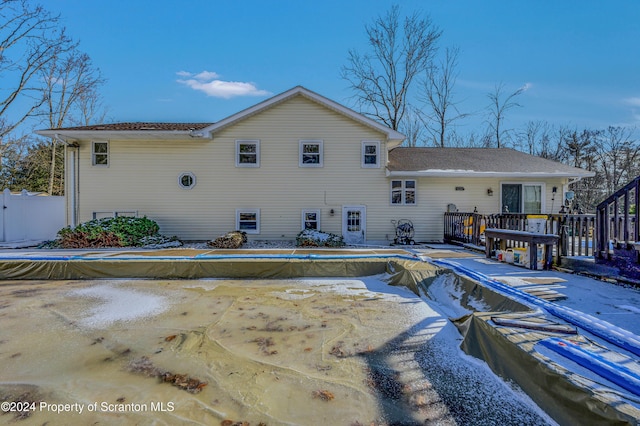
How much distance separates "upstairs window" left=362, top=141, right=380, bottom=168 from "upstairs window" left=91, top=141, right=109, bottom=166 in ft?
27.7

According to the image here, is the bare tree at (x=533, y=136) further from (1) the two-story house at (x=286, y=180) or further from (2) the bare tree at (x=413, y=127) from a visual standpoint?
(1) the two-story house at (x=286, y=180)

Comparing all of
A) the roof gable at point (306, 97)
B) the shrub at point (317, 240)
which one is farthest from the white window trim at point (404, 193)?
the shrub at point (317, 240)

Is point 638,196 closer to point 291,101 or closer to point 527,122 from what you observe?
point 291,101

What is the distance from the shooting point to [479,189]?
1093 cm

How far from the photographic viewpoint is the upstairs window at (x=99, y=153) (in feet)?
34.5

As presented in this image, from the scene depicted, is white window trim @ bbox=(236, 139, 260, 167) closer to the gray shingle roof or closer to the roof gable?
the roof gable

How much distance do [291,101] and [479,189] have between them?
703 centimetres

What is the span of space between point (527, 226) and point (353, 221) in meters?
5.35

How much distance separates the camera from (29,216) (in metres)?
11.0

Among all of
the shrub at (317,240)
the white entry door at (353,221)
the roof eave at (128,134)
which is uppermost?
the roof eave at (128,134)

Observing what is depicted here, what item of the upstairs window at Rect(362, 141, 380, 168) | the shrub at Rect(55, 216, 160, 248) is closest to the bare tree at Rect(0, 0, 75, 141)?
the shrub at Rect(55, 216, 160, 248)

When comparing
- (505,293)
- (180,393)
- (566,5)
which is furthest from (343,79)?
(180,393)

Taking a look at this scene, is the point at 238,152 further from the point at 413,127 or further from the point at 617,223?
the point at 413,127

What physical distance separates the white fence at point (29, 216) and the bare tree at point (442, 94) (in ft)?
63.8
